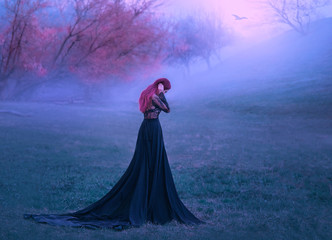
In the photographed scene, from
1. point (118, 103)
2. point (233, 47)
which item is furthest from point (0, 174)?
point (233, 47)

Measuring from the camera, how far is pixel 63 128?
19.9 metres

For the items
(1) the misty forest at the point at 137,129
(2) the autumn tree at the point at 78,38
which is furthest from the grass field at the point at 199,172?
(2) the autumn tree at the point at 78,38

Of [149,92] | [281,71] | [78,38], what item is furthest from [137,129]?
[281,71]

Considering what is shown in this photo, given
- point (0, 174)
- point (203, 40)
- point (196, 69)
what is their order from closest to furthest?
point (0, 174), point (203, 40), point (196, 69)

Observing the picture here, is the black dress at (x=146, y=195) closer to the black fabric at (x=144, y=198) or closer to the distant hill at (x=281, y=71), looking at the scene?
the black fabric at (x=144, y=198)

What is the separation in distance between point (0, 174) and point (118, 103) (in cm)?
2990

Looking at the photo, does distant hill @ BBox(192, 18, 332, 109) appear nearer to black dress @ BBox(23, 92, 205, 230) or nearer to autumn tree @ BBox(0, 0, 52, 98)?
autumn tree @ BBox(0, 0, 52, 98)

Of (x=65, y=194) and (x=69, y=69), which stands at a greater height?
(x=69, y=69)

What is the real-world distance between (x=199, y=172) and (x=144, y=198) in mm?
4707

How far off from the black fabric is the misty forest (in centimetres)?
32

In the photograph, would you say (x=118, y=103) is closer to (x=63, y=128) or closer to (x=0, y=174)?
(x=63, y=128)

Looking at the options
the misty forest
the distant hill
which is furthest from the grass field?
the distant hill

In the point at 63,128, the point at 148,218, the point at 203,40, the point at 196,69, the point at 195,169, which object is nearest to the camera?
the point at 148,218

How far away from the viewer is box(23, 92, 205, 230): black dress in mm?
6004
